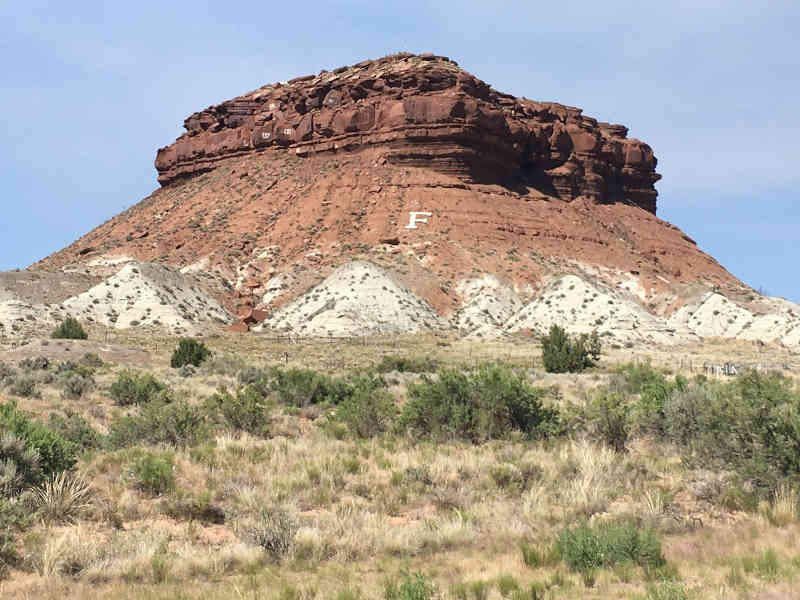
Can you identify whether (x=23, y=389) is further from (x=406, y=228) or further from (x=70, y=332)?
(x=406, y=228)

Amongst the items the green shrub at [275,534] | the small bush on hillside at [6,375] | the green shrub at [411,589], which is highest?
the small bush on hillside at [6,375]

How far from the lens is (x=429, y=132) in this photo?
74500 millimetres

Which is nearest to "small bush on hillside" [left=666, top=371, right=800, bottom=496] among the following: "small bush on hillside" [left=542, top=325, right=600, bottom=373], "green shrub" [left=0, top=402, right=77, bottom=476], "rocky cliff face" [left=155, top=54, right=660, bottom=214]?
"green shrub" [left=0, top=402, right=77, bottom=476]

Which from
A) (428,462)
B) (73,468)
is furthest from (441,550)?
(73,468)

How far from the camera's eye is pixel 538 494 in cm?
946

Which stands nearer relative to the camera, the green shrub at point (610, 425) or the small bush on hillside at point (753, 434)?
the small bush on hillside at point (753, 434)

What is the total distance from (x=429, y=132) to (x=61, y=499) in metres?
68.8

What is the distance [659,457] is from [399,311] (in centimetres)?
A: 4158

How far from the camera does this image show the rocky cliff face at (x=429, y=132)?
7475cm

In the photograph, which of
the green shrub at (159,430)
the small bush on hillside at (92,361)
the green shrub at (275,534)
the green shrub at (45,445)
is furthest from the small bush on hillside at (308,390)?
the small bush on hillside at (92,361)

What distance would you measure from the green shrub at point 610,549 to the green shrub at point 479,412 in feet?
21.6

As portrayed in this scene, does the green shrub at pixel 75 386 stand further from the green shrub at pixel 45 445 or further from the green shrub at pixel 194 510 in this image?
the green shrub at pixel 194 510

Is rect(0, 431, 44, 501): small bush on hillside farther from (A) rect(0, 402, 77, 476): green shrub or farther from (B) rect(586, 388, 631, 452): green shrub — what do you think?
(B) rect(586, 388, 631, 452): green shrub

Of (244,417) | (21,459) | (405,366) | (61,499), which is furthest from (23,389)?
(405,366)
